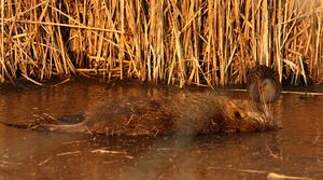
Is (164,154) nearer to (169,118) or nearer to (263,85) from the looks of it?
(169,118)

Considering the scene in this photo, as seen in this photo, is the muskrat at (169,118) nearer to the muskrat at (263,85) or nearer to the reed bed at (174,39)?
the muskrat at (263,85)

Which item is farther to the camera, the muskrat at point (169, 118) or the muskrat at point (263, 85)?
the muskrat at point (263, 85)

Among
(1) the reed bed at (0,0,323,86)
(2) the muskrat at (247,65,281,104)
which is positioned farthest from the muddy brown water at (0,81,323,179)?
(1) the reed bed at (0,0,323,86)

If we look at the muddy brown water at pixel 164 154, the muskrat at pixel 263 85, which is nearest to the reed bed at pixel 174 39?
the muskrat at pixel 263 85

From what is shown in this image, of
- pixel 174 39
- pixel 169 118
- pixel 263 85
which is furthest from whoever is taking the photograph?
pixel 174 39

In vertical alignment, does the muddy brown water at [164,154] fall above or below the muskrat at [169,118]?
below

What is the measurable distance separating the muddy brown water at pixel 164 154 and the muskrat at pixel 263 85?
0.60 metres

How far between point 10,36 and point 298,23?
2.99 meters

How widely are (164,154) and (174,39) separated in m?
2.78

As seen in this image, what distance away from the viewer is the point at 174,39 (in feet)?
25.0

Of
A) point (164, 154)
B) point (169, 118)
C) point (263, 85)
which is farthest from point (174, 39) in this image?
point (164, 154)

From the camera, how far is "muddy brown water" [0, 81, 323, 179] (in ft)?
14.9

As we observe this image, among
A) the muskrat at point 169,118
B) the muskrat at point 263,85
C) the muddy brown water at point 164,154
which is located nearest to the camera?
the muddy brown water at point 164,154

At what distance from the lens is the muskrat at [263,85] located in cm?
696
